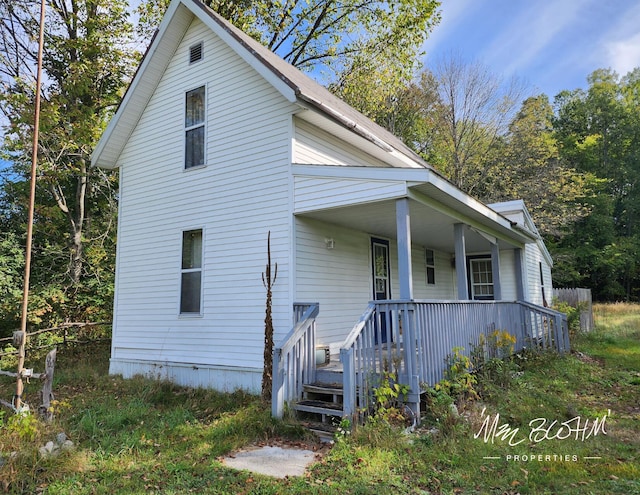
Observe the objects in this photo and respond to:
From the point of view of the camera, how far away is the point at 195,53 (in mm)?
9500

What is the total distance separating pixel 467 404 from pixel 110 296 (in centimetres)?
1201

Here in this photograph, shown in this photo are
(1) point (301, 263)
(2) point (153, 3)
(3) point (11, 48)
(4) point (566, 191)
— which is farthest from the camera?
(4) point (566, 191)

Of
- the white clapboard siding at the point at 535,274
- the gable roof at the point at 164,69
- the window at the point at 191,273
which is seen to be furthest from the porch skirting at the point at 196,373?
the white clapboard siding at the point at 535,274

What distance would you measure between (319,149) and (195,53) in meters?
3.74

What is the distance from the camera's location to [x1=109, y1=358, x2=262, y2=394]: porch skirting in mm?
7539

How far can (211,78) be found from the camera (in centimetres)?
910

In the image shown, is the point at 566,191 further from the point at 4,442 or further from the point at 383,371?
the point at 4,442

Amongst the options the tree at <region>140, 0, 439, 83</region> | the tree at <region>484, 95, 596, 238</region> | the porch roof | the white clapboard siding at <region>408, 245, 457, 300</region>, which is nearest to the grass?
the porch roof

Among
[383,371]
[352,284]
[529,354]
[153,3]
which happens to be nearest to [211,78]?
[352,284]

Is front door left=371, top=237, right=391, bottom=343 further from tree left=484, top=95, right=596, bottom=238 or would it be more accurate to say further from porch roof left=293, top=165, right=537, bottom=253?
tree left=484, top=95, right=596, bottom=238

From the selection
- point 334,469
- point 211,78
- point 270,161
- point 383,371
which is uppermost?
point 211,78

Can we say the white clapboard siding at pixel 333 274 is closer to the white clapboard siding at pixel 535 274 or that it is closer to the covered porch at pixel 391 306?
the covered porch at pixel 391 306

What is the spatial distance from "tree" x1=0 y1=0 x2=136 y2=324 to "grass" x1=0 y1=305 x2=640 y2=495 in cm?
805

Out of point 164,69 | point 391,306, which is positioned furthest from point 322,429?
point 164,69
